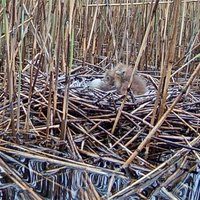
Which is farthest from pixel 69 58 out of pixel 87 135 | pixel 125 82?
pixel 125 82

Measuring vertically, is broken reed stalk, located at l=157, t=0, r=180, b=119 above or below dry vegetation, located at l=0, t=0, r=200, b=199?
above

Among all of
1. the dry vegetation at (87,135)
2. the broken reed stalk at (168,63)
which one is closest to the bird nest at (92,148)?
the dry vegetation at (87,135)

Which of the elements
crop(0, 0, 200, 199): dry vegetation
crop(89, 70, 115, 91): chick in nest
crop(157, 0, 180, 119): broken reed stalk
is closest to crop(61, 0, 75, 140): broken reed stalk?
crop(0, 0, 200, 199): dry vegetation

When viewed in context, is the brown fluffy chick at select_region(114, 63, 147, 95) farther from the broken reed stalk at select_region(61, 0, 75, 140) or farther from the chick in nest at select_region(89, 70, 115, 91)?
the broken reed stalk at select_region(61, 0, 75, 140)

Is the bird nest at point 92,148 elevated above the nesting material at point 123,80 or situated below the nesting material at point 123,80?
below

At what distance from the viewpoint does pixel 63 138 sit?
1632 millimetres

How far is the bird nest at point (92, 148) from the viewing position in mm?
1334

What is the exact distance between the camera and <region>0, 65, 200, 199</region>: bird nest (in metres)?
1.33

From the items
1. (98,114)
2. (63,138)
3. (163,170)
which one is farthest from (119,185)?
(98,114)

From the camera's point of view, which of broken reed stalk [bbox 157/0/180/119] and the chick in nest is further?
the chick in nest

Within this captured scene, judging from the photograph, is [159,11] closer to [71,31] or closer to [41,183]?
[71,31]

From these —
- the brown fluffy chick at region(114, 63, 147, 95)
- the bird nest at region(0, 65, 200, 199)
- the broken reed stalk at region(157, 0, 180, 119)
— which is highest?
the broken reed stalk at region(157, 0, 180, 119)

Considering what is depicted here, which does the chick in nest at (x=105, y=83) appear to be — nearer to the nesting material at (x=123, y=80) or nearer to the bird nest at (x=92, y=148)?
the nesting material at (x=123, y=80)

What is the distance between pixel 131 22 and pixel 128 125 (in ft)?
5.52
